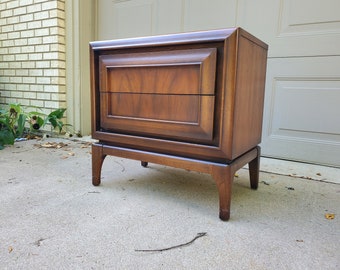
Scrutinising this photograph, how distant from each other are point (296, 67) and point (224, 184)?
1135 mm

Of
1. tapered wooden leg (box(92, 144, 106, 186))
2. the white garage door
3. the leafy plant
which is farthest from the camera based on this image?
the leafy plant

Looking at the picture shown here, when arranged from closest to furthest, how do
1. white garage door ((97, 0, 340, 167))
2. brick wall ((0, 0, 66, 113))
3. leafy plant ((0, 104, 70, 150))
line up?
white garage door ((97, 0, 340, 167))
leafy plant ((0, 104, 70, 150))
brick wall ((0, 0, 66, 113))

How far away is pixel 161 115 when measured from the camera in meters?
1.10

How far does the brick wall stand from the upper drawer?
1.52 m

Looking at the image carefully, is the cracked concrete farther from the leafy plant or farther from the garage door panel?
the leafy plant

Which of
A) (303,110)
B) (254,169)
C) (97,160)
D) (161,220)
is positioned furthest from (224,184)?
(303,110)

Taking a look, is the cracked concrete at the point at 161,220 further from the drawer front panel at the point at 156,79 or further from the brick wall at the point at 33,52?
the brick wall at the point at 33,52

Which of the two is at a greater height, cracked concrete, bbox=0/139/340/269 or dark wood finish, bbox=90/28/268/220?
dark wood finish, bbox=90/28/268/220

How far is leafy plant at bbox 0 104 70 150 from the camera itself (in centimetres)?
217

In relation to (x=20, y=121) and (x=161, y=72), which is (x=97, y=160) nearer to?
(x=161, y=72)

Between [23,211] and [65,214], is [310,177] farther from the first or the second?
[23,211]

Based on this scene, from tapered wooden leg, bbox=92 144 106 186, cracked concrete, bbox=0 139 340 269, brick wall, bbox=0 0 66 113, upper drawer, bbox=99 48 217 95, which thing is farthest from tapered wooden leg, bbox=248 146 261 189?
brick wall, bbox=0 0 66 113

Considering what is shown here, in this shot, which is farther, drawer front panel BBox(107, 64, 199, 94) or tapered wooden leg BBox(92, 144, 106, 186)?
tapered wooden leg BBox(92, 144, 106, 186)

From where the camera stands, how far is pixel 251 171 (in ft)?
4.40
